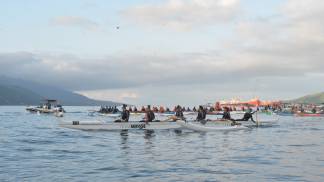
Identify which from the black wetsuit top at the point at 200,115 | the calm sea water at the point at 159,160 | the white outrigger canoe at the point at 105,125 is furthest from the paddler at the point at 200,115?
the calm sea water at the point at 159,160

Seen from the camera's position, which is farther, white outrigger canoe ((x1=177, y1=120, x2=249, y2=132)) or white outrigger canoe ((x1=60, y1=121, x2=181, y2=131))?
white outrigger canoe ((x1=177, y1=120, x2=249, y2=132))

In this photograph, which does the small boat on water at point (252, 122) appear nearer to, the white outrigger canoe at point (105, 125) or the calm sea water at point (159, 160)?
the white outrigger canoe at point (105, 125)

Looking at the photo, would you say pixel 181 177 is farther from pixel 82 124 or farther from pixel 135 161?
pixel 82 124

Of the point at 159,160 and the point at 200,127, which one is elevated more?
the point at 200,127

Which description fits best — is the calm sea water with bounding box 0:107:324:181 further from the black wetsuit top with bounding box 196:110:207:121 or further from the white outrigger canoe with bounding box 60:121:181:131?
the black wetsuit top with bounding box 196:110:207:121

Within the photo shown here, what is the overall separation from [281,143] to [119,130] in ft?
55.1

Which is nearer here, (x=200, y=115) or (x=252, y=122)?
(x=200, y=115)

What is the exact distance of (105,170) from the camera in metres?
21.9

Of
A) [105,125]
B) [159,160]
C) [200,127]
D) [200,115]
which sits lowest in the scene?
[159,160]

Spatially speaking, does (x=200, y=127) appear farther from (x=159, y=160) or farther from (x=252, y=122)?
(x=159, y=160)

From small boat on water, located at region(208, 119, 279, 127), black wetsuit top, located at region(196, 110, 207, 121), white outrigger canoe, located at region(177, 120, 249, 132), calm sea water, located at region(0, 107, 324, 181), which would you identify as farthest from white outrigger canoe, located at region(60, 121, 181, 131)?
calm sea water, located at region(0, 107, 324, 181)

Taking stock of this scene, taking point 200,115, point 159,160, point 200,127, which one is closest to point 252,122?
point 200,115

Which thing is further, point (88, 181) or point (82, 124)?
point (82, 124)

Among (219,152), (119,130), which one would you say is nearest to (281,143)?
(219,152)
